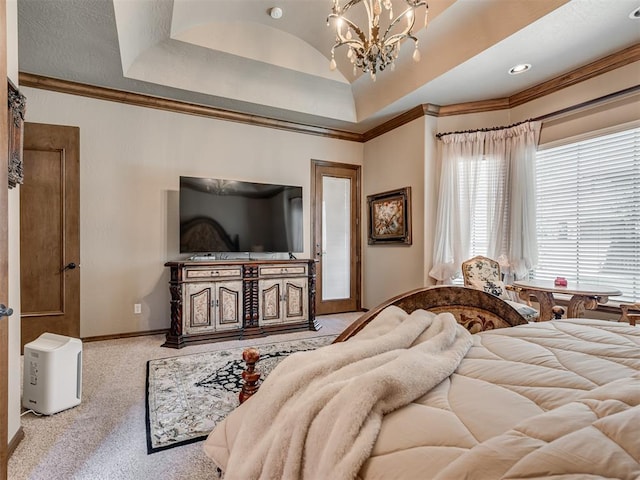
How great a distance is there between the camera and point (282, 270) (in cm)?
411

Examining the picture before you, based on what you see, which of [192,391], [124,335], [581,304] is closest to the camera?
[192,391]

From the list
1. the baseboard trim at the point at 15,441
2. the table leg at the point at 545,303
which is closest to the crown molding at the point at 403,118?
the table leg at the point at 545,303

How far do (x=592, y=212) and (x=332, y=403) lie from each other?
360 centimetres

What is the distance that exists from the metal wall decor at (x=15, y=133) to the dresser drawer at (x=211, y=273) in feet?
6.00

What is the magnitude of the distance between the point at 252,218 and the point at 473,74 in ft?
9.62

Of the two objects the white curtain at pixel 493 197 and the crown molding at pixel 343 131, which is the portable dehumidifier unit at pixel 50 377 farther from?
the white curtain at pixel 493 197

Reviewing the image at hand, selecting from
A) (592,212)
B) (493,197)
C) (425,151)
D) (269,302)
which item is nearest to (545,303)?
(592,212)

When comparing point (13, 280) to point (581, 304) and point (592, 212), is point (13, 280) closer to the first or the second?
point (581, 304)

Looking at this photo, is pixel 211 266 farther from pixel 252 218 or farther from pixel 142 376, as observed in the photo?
pixel 142 376

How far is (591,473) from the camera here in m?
0.48

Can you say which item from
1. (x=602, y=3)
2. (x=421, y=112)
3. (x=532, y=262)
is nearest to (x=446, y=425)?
(x=602, y=3)

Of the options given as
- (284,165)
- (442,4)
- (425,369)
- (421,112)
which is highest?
(442,4)

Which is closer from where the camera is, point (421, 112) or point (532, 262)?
point (532, 262)

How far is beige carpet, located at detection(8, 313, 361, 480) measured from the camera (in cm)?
163
